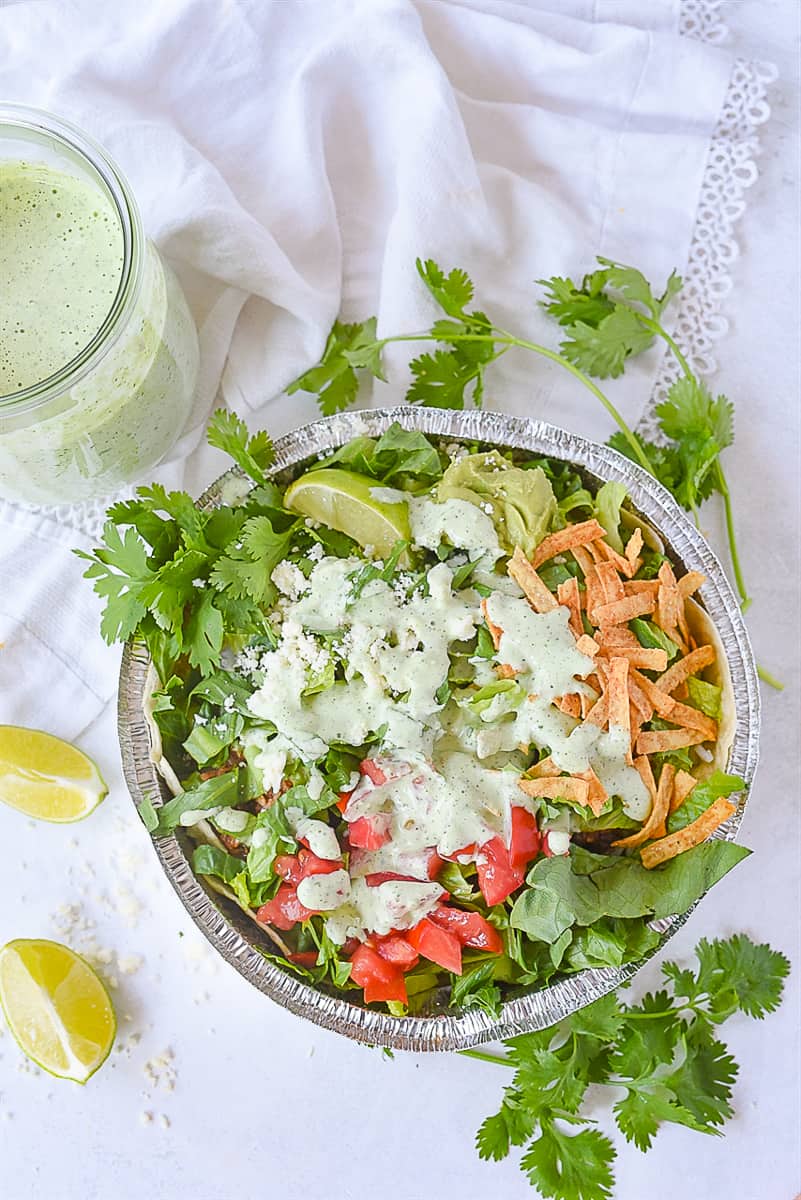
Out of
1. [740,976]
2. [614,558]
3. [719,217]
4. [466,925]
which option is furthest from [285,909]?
[719,217]

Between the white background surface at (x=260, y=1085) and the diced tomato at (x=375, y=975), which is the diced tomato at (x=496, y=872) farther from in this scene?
the white background surface at (x=260, y=1085)

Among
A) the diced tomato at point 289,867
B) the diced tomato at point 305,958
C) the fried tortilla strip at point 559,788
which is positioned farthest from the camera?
the diced tomato at point 305,958

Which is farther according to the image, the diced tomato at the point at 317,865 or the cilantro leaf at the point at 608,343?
the cilantro leaf at the point at 608,343

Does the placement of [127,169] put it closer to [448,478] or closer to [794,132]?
[448,478]

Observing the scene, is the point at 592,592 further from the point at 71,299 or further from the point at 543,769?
the point at 71,299

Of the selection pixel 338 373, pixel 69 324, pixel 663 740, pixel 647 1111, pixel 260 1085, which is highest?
pixel 69 324

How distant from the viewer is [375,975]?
205cm

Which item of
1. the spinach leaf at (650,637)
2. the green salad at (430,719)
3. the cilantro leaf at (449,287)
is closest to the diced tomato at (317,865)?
Result: the green salad at (430,719)

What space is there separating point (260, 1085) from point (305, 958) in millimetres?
480

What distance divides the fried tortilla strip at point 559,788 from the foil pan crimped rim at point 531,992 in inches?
12.3

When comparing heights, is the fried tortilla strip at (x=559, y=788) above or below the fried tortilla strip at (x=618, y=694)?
below

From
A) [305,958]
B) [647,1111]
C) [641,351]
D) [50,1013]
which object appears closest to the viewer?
[305,958]

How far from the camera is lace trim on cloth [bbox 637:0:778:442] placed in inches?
101

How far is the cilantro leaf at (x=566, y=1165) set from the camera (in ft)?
7.55
